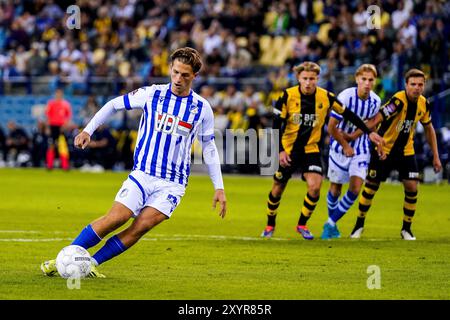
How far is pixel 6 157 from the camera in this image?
114ft

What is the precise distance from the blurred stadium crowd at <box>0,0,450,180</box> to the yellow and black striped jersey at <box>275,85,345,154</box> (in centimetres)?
1230

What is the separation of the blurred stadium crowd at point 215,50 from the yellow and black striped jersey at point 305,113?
12.3 metres

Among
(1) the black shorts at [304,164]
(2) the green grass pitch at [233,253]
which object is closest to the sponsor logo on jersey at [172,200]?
(2) the green grass pitch at [233,253]

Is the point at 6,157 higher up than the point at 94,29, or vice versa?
A: the point at 94,29

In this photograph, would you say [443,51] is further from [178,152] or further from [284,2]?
[178,152]

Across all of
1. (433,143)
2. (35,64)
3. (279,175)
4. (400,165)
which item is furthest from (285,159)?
(35,64)

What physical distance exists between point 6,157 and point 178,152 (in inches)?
997

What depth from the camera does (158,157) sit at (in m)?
10.1

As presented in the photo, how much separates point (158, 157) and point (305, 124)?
4965mm

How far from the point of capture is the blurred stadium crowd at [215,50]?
27984 millimetres

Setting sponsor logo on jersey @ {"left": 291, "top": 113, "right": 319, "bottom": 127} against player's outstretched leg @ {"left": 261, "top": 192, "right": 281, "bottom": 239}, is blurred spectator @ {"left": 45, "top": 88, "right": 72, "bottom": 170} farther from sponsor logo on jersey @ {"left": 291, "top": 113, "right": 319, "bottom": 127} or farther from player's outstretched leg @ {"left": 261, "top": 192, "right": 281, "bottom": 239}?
sponsor logo on jersey @ {"left": 291, "top": 113, "right": 319, "bottom": 127}
